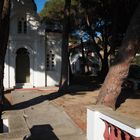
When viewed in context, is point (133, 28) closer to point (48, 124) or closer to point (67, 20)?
point (48, 124)

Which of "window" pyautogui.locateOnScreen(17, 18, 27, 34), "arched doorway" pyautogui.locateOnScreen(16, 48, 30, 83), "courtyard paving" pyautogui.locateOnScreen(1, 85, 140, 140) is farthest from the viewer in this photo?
"arched doorway" pyautogui.locateOnScreen(16, 48, 30, 83)

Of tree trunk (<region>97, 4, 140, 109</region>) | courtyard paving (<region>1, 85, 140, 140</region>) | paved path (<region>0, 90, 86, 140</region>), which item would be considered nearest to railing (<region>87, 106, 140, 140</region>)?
courtyard paving (<region>1, 85, 140, 140</region>)

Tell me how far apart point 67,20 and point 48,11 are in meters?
15.9

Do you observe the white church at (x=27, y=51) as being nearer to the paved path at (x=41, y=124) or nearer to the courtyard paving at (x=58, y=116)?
the courtyard paving at (x=58, y=116)

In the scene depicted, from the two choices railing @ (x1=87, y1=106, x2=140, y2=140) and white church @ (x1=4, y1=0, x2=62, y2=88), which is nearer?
railing @ (x1=87, y1=106, x2=140, y2=140)

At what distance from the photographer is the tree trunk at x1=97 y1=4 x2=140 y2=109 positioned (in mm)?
10172

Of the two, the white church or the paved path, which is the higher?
the white church

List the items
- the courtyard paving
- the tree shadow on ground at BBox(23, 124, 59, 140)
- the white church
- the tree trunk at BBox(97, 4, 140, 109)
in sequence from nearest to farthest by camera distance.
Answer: the tree shadow on ground at BBox(23, 124, 59, 140) < the courtyard paving < the tree trunk at BBox(97, 4, 140, 109) < the white church

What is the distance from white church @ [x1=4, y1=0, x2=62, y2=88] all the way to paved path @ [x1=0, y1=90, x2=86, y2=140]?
8.70 m

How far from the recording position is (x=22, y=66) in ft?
77.4

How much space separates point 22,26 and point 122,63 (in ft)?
47.3

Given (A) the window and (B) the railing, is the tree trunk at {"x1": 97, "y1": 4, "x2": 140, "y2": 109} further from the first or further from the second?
(A) the window

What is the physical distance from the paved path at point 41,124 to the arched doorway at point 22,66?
29.3 feet

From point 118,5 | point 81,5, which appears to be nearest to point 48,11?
point 81,5
